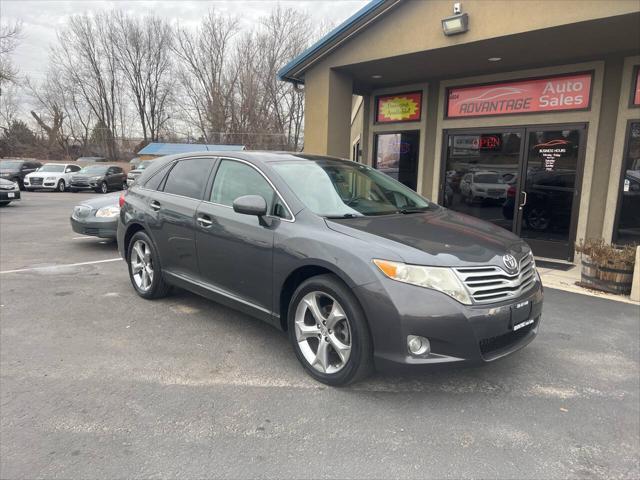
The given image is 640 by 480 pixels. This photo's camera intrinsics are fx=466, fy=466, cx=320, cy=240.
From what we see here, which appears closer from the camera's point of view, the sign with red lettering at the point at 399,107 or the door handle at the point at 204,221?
the door handle at the point at 204,221

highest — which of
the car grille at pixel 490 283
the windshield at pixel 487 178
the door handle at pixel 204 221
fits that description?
the windshield at pixel 487 178

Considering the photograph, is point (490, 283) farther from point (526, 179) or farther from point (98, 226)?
point (98, 226)

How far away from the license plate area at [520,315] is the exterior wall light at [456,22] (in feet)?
15.8

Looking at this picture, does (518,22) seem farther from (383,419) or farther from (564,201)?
(383,419)

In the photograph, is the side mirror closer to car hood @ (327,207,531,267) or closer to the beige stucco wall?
car hood @ (327,207,531,267)

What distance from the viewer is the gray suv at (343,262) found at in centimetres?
293

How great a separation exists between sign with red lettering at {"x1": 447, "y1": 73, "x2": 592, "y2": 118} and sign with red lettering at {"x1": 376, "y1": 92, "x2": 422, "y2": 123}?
736mm

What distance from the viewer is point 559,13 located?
588cm

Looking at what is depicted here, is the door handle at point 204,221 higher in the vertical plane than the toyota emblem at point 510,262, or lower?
higher

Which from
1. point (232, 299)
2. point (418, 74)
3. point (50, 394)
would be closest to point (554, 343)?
point (232, 299)

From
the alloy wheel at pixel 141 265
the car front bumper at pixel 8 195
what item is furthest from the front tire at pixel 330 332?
the car front bumper at pixel 8 195

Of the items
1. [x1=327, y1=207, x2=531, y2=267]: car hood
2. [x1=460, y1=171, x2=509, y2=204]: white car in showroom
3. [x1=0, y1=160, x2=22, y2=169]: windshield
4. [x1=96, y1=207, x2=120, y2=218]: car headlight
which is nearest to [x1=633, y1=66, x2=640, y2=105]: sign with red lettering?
[x1=460, y1=171, x2=509, y2=204]: white car in showroom

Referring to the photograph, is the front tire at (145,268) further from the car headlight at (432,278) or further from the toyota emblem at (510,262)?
the toyota emblem at (510,262)

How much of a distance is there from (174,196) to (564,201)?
6513mm
